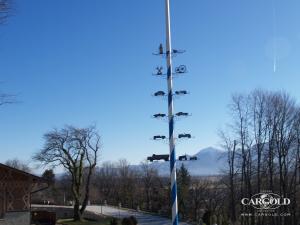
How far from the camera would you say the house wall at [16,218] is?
27.1 metres

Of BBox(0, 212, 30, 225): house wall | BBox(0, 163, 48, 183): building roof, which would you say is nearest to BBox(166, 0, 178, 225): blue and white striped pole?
BBox(0, 212, 30, 225): house wall

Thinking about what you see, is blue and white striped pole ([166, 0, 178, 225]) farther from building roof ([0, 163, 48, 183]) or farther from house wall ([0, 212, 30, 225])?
building roof ([0, 163, 48, 183])

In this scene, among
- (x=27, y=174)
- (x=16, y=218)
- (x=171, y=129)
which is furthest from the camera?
(x=27, y=174)

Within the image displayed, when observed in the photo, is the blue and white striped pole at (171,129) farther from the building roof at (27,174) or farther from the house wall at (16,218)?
the building roof at (27,174)

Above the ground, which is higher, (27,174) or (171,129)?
(171,129)

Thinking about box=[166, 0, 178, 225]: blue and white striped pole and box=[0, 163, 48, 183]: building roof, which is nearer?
box=[166, 0, 178, 225]: blue and white striped pole

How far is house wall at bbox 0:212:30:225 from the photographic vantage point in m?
27.1

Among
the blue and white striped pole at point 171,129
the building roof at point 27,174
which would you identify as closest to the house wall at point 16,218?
the building roof at point 27,174

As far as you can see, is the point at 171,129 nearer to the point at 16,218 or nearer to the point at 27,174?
the point at 16,218

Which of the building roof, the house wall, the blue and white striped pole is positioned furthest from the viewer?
the building roof

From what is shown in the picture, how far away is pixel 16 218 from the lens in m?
27.6

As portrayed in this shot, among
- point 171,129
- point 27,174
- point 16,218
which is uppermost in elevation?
point 171,129

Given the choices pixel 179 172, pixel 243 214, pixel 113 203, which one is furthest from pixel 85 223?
pixel 113 203

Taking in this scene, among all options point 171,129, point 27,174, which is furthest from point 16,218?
point 171,129
